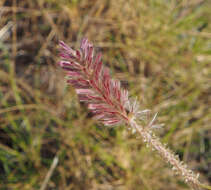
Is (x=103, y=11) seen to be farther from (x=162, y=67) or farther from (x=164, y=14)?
(x=162, y=67)

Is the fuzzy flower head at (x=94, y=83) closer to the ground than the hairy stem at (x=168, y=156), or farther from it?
farther from it

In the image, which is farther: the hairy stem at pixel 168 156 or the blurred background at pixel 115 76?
the blurred background at pixel 115 76

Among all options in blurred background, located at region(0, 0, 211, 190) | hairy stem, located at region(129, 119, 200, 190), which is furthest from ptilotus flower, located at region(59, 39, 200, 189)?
blurred background, located at region(0, 0, 211, 190)

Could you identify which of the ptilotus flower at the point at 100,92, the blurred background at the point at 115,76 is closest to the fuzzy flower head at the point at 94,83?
the ptilotus flower at the point at 100,92

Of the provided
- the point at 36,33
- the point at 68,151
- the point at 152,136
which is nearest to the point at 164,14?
the point at 36,33

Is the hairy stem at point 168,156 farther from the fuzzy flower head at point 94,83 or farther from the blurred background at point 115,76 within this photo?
the blurred background at point 115,76
